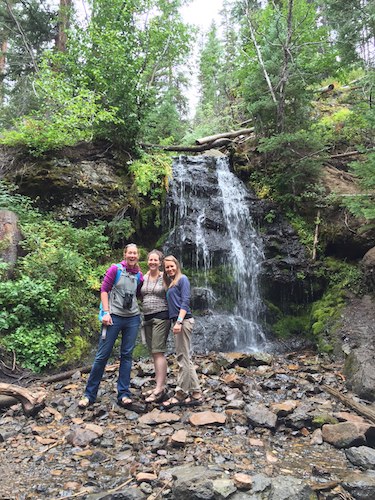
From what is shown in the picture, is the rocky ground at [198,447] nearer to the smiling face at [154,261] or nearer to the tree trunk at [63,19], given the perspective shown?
the smiling face at [154,261]

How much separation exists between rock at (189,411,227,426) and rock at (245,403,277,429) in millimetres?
348

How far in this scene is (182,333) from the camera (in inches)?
190

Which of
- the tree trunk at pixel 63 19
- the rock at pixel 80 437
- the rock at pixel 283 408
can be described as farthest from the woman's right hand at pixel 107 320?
the tree trunk at pixel 63 19

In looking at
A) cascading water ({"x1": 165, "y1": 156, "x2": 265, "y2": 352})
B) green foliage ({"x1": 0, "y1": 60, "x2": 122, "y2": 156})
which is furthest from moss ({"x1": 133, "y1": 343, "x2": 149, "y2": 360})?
green foliage ({"x1": 0, "y1": 60, "x2": 122, "y2": 156})

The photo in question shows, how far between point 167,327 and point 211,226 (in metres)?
5.96

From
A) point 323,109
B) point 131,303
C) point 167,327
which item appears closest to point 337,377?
point 167,327

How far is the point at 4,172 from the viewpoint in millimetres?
9266

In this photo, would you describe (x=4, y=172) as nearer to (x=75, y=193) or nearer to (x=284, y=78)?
(x=75, y=193)

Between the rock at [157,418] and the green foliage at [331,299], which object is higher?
the green foliage at [331,299]

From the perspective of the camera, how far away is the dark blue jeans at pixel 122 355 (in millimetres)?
4836

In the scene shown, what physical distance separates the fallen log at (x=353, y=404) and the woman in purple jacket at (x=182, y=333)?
2.18 meters

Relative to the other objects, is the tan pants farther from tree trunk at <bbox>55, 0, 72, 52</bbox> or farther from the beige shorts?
tree trunk at <bbox>55, 0, 72, 52</bbox>

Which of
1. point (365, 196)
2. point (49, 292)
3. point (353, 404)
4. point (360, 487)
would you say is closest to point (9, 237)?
point (49, 292)

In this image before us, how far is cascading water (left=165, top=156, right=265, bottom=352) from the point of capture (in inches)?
354
